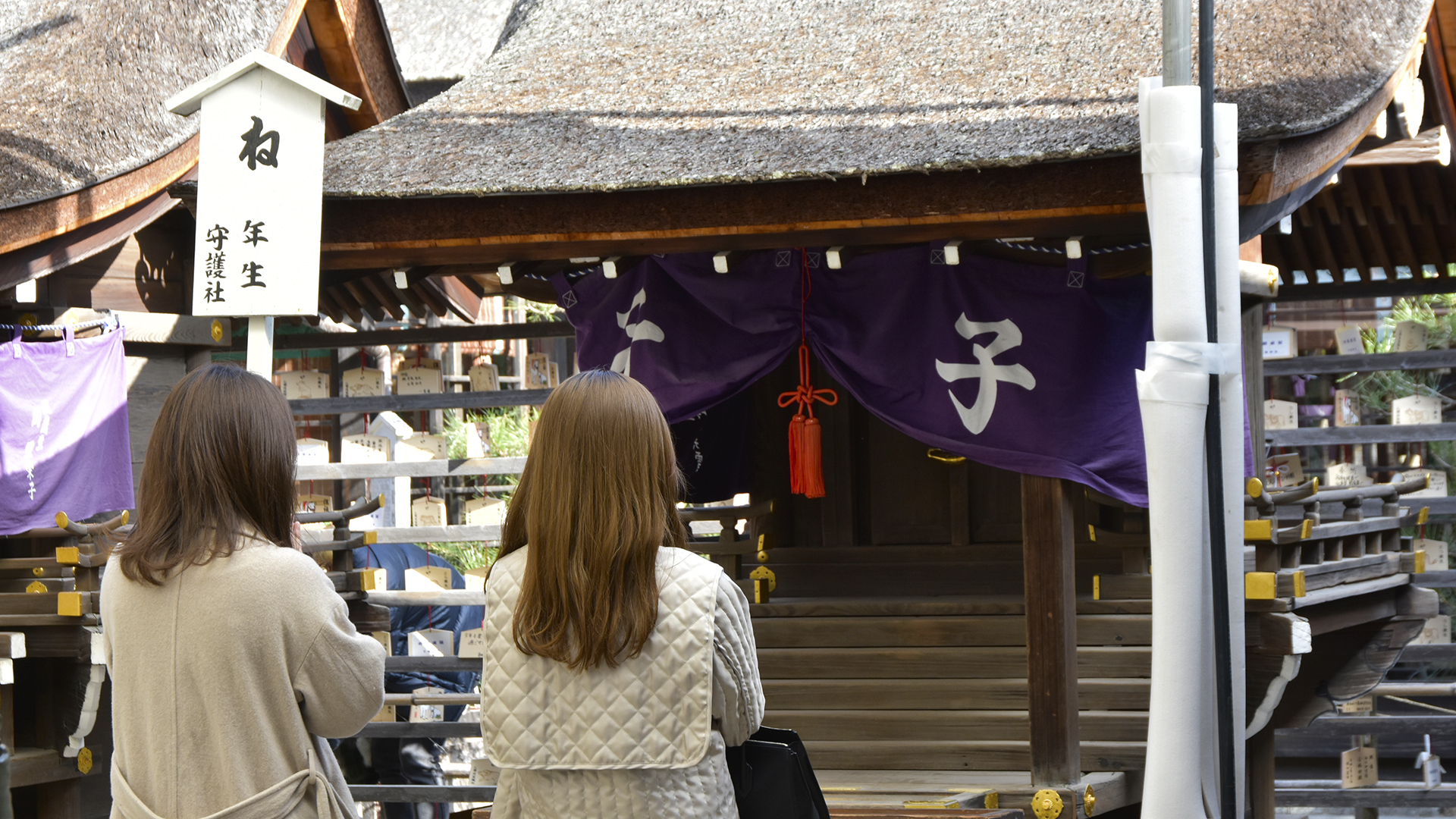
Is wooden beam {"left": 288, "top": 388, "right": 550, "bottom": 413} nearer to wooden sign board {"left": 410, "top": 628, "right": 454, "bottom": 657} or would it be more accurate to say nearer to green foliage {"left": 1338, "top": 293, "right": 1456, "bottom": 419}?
wooden sign board {"left": 410, "top": 628, "right": 454, "bottom": 657}

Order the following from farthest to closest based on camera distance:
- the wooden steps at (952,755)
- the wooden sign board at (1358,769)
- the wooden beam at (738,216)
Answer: the wooden sign board at (1358,769) → the wooden steps at (952,755) → the wooden beam at (738,216)

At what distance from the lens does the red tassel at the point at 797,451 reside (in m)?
6.18

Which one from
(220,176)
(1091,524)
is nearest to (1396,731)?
(1091,524)

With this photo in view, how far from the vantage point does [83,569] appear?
6.82 meters

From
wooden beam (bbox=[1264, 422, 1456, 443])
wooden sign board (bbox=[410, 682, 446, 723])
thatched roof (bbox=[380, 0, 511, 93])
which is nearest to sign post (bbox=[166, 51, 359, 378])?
wooden sign board (bbox=[410, 682, 446, 723])

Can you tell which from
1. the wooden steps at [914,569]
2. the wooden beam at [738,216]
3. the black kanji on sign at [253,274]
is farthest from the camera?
the wooden steps at [914,569]

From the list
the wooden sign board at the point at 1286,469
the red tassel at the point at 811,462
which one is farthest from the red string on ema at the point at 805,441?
the wooden sign board at the point at 1286,469

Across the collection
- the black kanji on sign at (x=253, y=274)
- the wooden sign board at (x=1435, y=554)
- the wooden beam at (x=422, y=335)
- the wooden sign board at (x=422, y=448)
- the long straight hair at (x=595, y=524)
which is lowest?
the wooden sign board at (x=1435, y=554)

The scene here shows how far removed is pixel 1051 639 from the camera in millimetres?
5512

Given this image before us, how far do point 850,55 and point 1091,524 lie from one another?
2.61m

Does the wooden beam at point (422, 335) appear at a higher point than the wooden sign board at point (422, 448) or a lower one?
higher

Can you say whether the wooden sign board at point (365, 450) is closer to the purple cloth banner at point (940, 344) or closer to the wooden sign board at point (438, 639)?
the wooden sign board at point (438, 639)

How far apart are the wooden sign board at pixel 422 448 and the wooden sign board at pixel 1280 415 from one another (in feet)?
17.8

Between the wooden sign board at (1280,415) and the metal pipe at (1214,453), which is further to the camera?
the wooden sign board at (1280,415)
